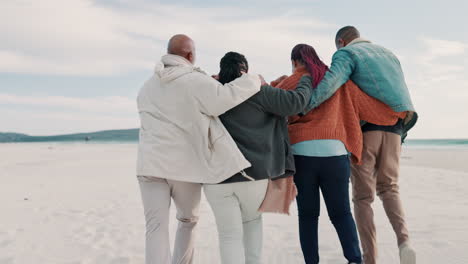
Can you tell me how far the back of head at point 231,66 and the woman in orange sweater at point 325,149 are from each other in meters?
0.42

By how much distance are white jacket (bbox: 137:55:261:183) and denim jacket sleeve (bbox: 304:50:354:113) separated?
1.60ft

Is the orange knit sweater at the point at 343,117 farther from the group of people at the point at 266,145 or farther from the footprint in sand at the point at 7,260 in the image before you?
the footprint in sand at the point at 7,260

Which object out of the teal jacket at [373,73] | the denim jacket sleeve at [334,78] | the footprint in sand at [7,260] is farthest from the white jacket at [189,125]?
the footprint in sand at [7,260]

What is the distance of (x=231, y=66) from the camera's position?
2.55 meters

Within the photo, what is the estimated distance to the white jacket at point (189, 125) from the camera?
2395mm

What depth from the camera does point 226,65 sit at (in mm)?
2574

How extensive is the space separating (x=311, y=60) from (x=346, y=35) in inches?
24.6

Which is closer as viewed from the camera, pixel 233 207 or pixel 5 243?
pixel 233 207

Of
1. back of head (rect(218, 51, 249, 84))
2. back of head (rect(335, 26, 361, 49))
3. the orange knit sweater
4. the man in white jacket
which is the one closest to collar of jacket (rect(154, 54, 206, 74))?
the man in white jacket

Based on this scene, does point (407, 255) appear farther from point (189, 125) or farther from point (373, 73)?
point (189, 125)

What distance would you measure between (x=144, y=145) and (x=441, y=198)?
244 inches

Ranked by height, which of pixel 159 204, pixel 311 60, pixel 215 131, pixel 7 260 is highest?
pixel 311 60

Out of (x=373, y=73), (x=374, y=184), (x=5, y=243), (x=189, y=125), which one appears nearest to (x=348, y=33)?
(x=373, y=73)

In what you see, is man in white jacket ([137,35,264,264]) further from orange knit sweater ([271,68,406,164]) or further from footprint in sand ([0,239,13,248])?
footprint in sand ([0,239,13,248])
